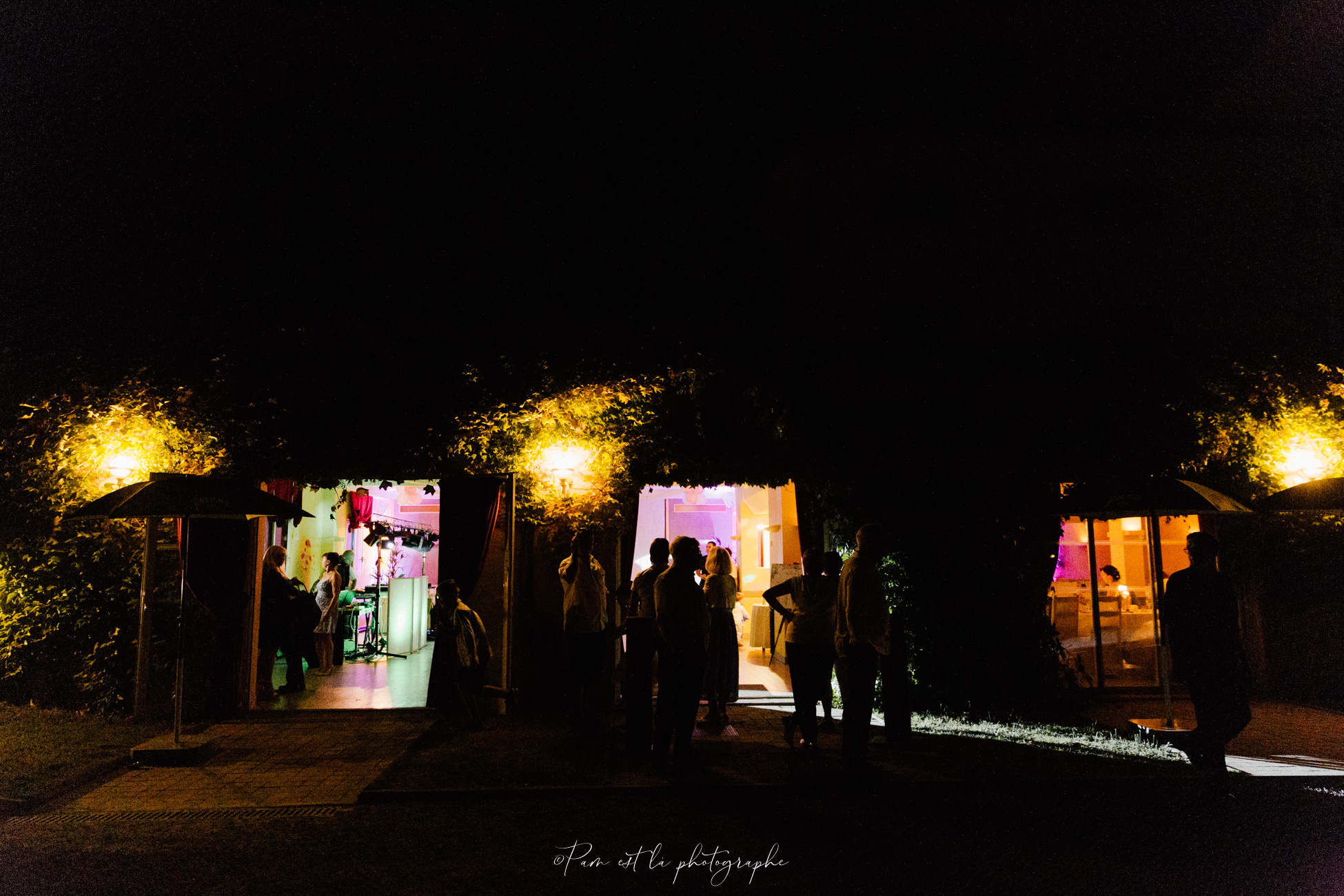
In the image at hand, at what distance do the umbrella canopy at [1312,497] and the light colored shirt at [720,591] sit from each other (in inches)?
232

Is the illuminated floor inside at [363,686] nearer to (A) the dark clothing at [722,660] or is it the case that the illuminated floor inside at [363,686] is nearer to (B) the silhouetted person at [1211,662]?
(A) the dark clothing at [722,660]

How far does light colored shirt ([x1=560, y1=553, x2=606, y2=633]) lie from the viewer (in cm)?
776

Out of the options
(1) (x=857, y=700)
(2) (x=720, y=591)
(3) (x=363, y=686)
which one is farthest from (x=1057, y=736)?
(3) (x=363, y=686)

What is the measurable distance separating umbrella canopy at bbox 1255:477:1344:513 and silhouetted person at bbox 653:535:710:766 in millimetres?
6564

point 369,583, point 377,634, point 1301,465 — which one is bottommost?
point 377,634

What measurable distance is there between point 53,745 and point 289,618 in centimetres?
273

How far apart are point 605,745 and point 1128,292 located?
38.9ft

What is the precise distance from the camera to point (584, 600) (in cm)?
778

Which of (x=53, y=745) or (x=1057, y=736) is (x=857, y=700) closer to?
(x=1057, y=736)

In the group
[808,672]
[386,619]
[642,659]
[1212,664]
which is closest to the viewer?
[1212,664]

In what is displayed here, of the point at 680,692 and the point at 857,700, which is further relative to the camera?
the point at 680,692

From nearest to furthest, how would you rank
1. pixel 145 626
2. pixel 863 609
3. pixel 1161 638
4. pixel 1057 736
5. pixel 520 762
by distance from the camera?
pixel 863 609, pixel 520 762, pixel 1057 736, pixel 145 626, pixel 1161 638

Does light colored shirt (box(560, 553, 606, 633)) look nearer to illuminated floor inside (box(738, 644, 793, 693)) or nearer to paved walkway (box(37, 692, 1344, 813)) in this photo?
paved walkway (box(37, 692, 1344, 813))

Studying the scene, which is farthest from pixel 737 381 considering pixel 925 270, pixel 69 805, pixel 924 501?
pixel 925 270
